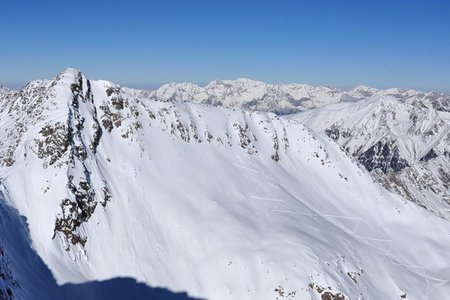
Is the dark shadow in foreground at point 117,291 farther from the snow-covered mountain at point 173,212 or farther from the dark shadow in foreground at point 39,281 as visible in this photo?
the snow-covered mountain at point 173,212

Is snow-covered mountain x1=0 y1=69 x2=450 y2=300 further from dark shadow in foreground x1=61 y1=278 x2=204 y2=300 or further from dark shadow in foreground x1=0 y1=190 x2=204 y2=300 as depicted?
dark shadow in foreground x1=61 y1=278 x2=204 y2=300

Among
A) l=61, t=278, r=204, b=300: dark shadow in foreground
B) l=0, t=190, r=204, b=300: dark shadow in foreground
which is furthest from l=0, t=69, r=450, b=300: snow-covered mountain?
l=61, t=278, r=204, b=300: dark shadow in foreground

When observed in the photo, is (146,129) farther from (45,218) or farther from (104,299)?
(104,299)

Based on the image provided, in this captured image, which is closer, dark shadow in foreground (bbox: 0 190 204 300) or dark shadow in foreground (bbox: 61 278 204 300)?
dark shadow in foreground (bbox: 0 190 204 300)

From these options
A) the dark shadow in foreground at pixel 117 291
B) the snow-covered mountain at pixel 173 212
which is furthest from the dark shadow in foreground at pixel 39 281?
the snow-covered mountain at pixel 173 212

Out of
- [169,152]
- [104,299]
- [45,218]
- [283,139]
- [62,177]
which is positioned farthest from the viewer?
[283,139]

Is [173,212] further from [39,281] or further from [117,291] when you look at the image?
[39,281]

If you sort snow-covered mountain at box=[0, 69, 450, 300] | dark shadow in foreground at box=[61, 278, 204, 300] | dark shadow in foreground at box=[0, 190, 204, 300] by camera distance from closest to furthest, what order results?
dark shadow in foreground at box=[0, 190, 204, 300] < dark shadow in foreground at box=[61, 278, 204, 300] < snow-covered mountain at box=[0, 69, 450, 300]

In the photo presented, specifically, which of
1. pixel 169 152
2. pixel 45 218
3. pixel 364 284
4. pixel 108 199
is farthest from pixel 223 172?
pixel 45 218
